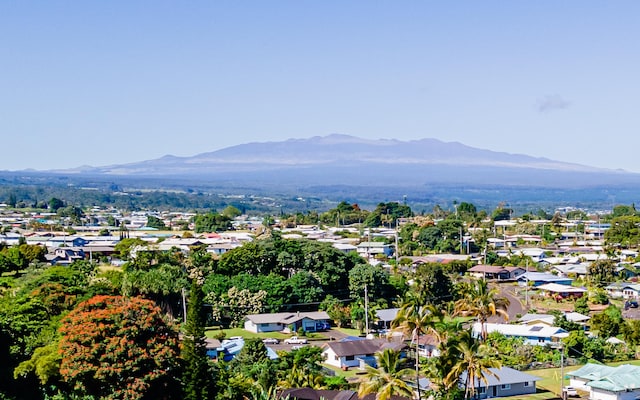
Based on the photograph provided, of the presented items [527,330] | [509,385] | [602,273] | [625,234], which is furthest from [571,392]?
[625,234]

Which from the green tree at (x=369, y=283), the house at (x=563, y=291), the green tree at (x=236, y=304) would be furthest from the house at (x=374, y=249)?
the green tree at (x=236, y=304)

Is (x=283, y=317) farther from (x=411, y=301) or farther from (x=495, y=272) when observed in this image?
(x=495, y=272)

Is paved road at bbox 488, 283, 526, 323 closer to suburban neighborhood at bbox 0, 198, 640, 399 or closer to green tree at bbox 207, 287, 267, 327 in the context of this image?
suburban neighborhood at bbox 0, 198, 640, 399

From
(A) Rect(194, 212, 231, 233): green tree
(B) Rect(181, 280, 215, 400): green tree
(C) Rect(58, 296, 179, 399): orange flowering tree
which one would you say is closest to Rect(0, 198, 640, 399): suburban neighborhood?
(B) Rect(181, 280, 215, 400): green tree

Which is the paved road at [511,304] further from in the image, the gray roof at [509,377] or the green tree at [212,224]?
the green tree at [212,224]

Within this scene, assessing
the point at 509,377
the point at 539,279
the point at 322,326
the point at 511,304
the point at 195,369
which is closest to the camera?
the point at 195,369

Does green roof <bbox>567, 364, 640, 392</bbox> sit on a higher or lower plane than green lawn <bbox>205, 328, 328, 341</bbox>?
higher
